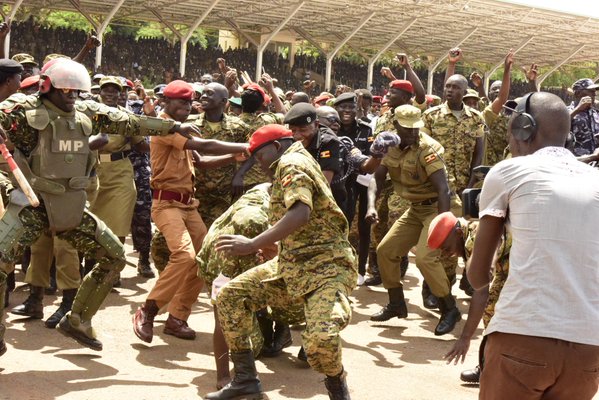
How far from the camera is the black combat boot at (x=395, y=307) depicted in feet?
25.9

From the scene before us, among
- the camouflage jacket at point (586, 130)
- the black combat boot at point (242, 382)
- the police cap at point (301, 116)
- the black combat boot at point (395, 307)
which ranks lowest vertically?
the black combat boot at point (395, 307)

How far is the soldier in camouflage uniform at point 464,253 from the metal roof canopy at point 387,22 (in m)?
20.3

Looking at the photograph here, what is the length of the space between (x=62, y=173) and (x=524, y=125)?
3494 mm

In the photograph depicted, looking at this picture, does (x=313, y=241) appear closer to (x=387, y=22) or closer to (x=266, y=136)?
(x=266, y=136)

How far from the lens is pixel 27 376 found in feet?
19.1

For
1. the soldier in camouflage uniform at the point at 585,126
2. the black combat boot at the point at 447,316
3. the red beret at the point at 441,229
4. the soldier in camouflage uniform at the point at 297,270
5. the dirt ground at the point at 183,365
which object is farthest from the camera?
the soldier in camouflage uniform at the point at 585,126

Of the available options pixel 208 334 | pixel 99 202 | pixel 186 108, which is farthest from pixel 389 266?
pixel 99 202

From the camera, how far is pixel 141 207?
9.45m

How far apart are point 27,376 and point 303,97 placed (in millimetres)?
5219

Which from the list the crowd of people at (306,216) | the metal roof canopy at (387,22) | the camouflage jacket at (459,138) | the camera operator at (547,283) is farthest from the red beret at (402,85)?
the metal roof canopy at (387,22)

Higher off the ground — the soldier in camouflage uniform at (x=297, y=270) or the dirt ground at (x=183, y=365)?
the soldier in camouflage uniform at (x=297, y=270)

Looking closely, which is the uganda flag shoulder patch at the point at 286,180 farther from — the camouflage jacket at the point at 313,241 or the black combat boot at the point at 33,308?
the black combat boot at the point at 33,308

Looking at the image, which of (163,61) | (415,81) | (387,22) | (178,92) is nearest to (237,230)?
(178,92)

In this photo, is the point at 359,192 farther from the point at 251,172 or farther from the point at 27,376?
the point at 27,376
